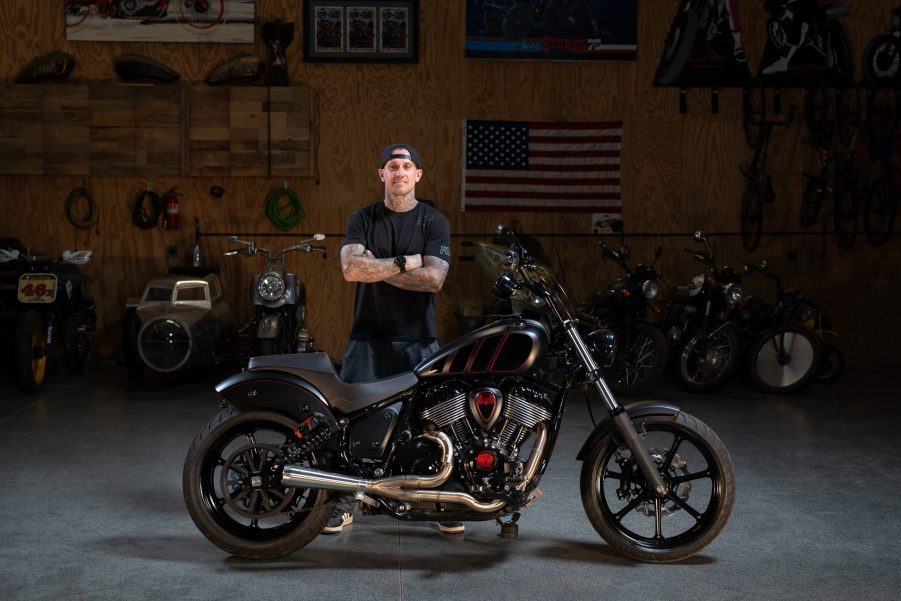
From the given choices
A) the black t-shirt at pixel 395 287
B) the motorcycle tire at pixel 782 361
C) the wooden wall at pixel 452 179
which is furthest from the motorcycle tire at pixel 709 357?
the black t-shirt at pixel 395 287

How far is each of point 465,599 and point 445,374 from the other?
80 cm

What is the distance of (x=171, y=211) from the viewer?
8.69 m

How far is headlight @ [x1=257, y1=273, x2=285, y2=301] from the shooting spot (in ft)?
25.0

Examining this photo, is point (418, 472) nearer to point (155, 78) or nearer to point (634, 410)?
point (634, 410)

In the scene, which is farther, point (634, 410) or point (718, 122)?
point (718, 122)

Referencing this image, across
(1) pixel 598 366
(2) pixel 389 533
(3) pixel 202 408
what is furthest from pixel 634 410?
(3) pixel 202 408

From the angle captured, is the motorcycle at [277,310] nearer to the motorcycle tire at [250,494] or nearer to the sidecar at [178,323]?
the sidecar at [178,323]

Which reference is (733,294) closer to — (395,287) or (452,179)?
(452,179)

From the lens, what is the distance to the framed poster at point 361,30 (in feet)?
28.8

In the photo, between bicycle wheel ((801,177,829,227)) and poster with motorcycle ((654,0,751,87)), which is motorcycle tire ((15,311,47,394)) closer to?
poster with motorcycle ((654,0,751,87))

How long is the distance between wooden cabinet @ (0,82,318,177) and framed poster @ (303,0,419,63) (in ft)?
1.93

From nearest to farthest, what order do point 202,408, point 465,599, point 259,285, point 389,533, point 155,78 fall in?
point 465,599 < point 389,533 < point 202,408 < point 259,285 < point 155,78

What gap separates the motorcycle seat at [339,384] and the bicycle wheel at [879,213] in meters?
6.42

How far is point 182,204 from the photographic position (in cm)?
886
